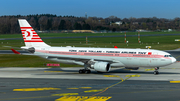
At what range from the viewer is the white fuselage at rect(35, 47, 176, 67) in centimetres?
3772

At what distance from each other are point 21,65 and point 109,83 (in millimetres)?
24276

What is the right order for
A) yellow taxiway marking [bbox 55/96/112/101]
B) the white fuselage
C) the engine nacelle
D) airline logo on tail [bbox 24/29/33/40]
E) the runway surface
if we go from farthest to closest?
airline logo on tail [bbox 24/29/33/40], the white fuselage, the engine nacelle, the runway surface, yellow taxiway marking [bbox 55/96/112/101]

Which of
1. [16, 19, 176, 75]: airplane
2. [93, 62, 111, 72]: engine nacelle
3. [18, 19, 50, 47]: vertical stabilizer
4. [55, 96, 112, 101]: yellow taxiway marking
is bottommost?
[55, 96, 112, 101]: yellow taxiway marking

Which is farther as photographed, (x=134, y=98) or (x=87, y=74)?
(x=87, y=74)

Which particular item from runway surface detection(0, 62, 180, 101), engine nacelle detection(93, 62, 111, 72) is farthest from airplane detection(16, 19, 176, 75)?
runway surface detection(0, 62, 180, 101)

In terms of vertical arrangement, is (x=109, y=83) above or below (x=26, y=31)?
A: below

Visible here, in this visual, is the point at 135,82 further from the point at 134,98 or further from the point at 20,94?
the point at 20,94

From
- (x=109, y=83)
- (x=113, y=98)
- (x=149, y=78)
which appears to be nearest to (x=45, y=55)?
(x=109, y=83)

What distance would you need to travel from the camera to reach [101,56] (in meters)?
40.2

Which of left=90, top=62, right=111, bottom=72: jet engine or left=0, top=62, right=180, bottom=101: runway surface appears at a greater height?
left=90, top=62, right=111, bottom=72: jet engine

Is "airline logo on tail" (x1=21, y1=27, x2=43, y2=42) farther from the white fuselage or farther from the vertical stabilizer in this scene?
the white fuselage

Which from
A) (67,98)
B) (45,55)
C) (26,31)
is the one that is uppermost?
(26,31)

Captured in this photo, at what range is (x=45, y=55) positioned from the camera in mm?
41344

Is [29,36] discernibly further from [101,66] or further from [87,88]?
[87,88]
